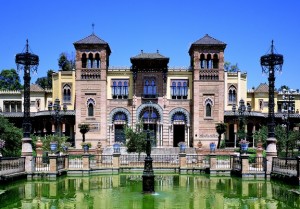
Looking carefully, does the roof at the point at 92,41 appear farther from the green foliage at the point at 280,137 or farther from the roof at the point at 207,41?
the green foliage at the point at 280,137

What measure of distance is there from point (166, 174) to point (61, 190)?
27.6ft

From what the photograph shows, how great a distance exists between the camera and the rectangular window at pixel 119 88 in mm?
43000

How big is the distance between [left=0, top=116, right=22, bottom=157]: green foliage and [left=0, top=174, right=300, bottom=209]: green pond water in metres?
9.42

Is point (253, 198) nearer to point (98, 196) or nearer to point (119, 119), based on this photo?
point (98, 196)

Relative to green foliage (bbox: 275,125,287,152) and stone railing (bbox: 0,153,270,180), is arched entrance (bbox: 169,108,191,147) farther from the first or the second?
stone railing (bbox: 0,153,270,180)

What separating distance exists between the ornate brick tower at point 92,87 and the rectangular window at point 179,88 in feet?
22.3

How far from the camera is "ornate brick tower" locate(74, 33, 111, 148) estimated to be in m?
42.1

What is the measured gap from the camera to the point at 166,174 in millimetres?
24250

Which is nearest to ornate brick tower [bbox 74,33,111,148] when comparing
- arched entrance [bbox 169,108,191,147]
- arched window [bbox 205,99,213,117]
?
arched entrance [bbox 169,108,191,147]

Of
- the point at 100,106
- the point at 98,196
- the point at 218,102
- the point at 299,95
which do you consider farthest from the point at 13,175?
the point at 299,95

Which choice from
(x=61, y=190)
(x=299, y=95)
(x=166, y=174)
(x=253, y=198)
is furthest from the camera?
(x=299, y=95)

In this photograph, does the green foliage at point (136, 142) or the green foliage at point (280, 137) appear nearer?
the green foliage at point (136, 142)

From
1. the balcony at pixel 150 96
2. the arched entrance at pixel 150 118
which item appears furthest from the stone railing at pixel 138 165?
the balcony at pixel 150 96

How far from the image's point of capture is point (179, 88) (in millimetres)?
43000
